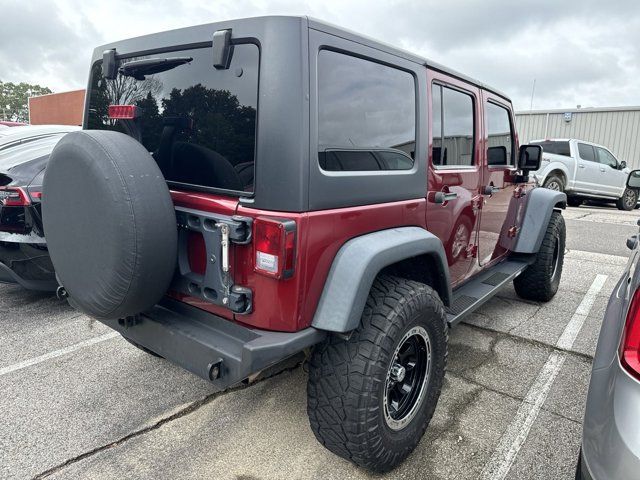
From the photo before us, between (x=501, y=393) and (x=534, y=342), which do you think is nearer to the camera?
(x=501, y=393)

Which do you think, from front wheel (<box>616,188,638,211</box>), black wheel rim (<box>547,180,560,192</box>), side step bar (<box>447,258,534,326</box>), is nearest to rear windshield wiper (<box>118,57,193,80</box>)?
side step bar (<box>447,258,534,326</box>)

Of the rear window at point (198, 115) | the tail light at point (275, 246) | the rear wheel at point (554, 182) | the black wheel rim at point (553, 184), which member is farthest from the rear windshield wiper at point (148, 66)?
the black wheel rim at point (553, 184)

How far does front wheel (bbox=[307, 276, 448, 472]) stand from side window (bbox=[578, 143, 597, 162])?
12.3 metres

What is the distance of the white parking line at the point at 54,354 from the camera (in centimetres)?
316

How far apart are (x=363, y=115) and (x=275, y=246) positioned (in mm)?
822

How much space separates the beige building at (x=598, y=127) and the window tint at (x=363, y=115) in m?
17.2

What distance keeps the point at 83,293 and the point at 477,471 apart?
2074mm

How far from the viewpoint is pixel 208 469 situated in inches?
87.2

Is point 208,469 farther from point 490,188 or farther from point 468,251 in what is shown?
point 490,188

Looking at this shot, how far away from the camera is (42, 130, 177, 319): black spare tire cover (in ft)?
5.85

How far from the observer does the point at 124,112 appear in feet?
7.64

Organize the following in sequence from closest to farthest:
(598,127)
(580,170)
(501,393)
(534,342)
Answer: (501,393) < (534,342) < (580,170) < (598,127)

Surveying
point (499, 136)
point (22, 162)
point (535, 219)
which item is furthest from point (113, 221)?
point (535, 219)

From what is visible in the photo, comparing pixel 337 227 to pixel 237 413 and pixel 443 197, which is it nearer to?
pixel 443 197
